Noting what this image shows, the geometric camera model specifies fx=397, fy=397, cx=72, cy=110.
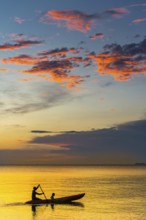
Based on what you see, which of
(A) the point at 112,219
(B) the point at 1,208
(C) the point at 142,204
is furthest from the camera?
(C) the point at 142,204

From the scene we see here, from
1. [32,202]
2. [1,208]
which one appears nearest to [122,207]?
[32,202]

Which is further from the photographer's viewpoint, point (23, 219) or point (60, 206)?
point (60, 206)

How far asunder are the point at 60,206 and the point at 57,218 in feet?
33.3

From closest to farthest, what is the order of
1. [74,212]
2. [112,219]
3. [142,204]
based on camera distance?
[112,219], [74,212], [142,204]

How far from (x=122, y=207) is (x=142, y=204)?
5.51 m

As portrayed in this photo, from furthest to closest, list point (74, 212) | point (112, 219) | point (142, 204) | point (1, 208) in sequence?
point (142, 204)
point (1, 208)
point (74, 212)
point (112, 219)

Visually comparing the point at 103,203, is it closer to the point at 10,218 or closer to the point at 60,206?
the point at 60,206

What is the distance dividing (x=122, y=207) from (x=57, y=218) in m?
14.1

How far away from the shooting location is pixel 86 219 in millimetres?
50219

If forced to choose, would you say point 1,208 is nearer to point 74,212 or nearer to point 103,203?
point 74,212

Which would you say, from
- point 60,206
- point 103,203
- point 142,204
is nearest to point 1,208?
point 60,206

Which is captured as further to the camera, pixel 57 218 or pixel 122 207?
pixel 122 207

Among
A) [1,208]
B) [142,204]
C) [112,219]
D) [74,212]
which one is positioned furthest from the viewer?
[142,204]

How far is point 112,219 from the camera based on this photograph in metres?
49.2
